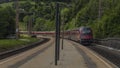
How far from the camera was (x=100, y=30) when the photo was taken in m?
82.8

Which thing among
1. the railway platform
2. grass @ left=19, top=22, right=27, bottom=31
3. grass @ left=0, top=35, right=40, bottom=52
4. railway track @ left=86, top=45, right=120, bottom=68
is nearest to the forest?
grass @ left=19, top=22, right=27, bottom=31

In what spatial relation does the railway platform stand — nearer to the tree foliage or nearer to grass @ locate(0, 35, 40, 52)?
grass @ locate(0, 35, 40, 52)

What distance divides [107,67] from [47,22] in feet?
469

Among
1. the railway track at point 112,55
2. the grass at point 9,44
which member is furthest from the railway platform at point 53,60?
the grass at point 9,44

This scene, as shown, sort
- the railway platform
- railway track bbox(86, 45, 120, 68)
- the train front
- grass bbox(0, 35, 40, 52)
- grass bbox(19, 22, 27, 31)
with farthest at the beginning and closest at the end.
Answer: grass bbox(19, 22, 27, 31), the train front, grass bbox(0, 35, 40, 52), railway track bbox(86, 45, 120, 68), the railway platform

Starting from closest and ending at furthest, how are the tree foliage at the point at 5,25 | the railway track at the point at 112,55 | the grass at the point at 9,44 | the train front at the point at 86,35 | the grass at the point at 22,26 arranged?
the railway track at the point at 112,55 → the grass at the point at 9,44 → the train front at the point at 86,35 → the tree foliage at the point at 5,25 → the grass at the point at 22,26

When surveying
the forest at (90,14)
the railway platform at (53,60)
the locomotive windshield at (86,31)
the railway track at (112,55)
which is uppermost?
the forest at (90,14)

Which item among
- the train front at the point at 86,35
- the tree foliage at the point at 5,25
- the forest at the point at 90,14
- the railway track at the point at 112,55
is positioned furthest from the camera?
the tree foliage at the point at 5,25

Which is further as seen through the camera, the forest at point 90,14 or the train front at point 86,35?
the forest at point 90,14

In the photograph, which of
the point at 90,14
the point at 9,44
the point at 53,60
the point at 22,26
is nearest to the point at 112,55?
the point at 53,60

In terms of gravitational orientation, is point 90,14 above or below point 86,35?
above

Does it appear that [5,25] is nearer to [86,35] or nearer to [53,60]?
[86,35]

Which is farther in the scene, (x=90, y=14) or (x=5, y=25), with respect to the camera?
(x=90, y=14)

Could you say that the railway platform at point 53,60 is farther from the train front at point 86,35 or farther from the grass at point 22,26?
the grass at point 22,26
